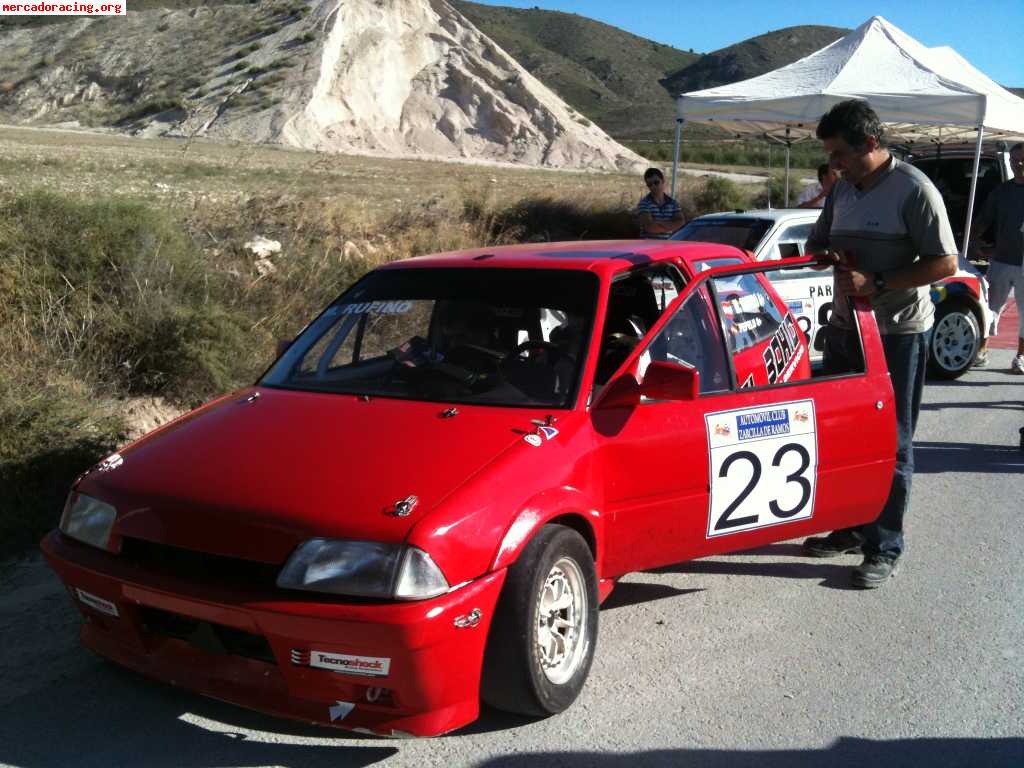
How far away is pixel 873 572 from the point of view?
194 inches

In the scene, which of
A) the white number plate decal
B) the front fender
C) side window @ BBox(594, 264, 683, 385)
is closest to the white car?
side window @ BBox(594, 264, 683, 385)

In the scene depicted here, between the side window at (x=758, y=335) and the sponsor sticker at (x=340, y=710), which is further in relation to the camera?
the side window at (x=758, y=335)

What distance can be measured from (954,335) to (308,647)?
8.67m

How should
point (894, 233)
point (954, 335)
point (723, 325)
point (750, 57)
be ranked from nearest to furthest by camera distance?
point (723, 325) → point (894, 233) → point (954, 335) → point (750, 57)

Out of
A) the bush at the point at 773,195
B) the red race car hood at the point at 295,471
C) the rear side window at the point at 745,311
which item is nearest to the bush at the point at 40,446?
the red race car hood at the point at 295,471

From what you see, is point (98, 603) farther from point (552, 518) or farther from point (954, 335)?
point (954, 335)

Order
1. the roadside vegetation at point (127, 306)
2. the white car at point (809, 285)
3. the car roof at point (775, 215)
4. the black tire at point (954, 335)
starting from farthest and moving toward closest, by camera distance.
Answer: the black tire at point (954, 335) → the car roof at point (775, 215) → the white car at point (809, 285) → the roadside vegetation at point (127, 306)

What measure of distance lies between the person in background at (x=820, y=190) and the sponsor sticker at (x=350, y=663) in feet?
20.5

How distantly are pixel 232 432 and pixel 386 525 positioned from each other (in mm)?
1003

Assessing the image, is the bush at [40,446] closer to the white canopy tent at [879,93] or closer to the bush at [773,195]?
the white canopy tent at [879,93]

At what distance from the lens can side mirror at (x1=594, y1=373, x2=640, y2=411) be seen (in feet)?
12.6

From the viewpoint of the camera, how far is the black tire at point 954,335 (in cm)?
1001

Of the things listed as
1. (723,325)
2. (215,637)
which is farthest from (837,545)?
(215,637)

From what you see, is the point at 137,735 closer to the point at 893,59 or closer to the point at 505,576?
the point at 505,576
